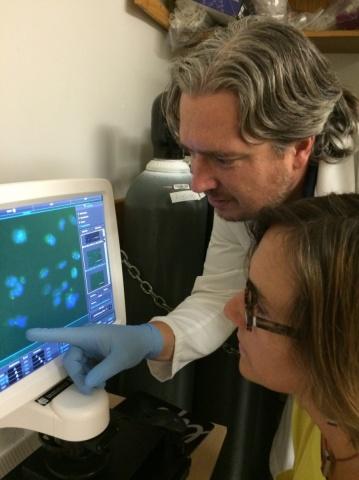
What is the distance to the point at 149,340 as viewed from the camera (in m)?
0.95

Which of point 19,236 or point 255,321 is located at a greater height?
point 19,236

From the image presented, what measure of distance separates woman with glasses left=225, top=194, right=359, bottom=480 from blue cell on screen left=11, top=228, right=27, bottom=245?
35 centimetres

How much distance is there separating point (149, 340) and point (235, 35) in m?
0.64

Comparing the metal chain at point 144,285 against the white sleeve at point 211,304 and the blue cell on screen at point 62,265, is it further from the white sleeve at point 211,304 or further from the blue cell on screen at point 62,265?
the blue cell on screen at point 62,265

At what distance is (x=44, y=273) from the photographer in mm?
738

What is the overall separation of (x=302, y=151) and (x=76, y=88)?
1.83 ft

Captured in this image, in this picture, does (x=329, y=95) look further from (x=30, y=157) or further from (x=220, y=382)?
(x=220, y=382)

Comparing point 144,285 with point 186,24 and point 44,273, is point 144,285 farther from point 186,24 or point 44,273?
point 186,24

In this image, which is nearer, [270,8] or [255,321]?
[255,321]

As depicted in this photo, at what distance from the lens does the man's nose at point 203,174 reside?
97 cm

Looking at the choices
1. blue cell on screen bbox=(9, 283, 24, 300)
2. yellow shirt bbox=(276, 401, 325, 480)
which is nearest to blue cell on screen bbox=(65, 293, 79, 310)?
blue cell on screen bbox=(9, 283, 24, 300)

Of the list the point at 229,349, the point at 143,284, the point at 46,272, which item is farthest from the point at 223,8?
the point at 46,272

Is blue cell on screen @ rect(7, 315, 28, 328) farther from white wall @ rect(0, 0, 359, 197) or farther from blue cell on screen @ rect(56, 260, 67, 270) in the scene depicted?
white wall @ rect(0, 0, 359, 197)

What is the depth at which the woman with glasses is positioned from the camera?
0.56m
